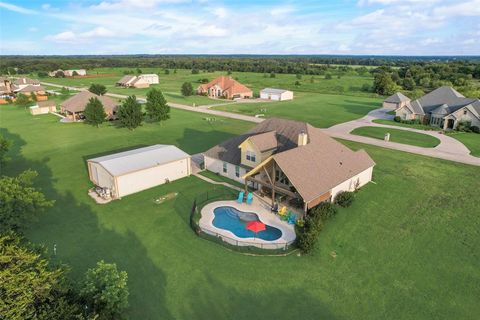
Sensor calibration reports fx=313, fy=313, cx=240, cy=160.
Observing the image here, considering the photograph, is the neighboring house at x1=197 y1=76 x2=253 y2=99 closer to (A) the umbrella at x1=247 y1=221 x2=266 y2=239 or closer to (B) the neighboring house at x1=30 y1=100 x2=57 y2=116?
(B) the neighboring house at x1=30 y1=100 x2=57 y2=116

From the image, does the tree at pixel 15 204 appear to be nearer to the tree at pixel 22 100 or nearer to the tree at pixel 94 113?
the tree at pixel 94 113

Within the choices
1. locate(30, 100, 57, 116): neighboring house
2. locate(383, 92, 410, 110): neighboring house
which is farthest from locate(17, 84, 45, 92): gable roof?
locate(383, 92, 410, 110): neighboring house

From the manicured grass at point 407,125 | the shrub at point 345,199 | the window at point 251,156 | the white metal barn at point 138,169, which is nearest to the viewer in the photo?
the shrub at point 345,199

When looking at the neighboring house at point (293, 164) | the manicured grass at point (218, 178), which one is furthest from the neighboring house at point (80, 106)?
the manicured grass at point (218, 178)

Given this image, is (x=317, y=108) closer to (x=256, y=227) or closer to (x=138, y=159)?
(x=138, y=159)

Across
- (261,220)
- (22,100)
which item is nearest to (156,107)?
(261,220)

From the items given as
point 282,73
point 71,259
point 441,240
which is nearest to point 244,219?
point 71,259

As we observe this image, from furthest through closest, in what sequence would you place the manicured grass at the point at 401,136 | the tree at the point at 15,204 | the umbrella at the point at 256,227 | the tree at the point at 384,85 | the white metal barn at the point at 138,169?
the tree at the point at 384,85 → the manicured grass at the point at 401,136 → the white metal barn at the point at 138,169 → the umbrella at the point at 256,227 → the tree at the point at 15,204
